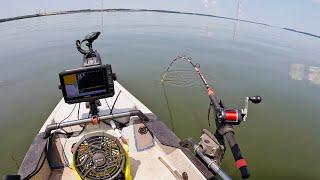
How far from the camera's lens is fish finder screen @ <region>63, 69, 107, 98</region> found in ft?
14.1

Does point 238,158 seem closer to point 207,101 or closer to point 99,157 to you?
point 99,157

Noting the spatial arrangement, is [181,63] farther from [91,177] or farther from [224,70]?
[91,177]

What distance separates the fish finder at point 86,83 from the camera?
4262 mm

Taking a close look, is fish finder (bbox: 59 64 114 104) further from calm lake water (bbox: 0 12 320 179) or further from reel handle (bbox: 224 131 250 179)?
calm lake water (bbox: 0 12 320 179)

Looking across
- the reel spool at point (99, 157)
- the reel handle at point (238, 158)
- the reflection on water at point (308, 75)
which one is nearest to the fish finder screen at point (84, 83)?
the reel spool at point (99, 157)

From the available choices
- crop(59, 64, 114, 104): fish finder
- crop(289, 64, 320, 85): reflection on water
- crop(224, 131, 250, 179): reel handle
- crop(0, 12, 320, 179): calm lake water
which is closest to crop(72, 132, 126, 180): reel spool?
crop(59, 64, 114, 104): fish finder

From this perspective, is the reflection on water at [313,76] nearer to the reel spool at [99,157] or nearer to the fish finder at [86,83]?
the fish finder at [86,83]

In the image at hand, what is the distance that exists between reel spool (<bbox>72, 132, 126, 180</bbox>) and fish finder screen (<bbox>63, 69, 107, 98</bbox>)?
3.06 feet

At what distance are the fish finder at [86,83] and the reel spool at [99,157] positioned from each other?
2.96ft

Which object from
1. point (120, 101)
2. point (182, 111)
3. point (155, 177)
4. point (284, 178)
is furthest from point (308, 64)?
point (155, 177)

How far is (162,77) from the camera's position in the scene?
14922mm

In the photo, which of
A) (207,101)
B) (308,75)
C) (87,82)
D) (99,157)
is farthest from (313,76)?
(99,157)

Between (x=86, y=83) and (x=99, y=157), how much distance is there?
1.34 meters

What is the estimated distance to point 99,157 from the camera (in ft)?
12.4
